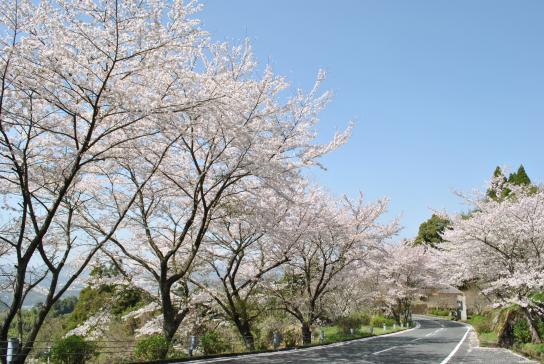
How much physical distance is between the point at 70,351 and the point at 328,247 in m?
15.4

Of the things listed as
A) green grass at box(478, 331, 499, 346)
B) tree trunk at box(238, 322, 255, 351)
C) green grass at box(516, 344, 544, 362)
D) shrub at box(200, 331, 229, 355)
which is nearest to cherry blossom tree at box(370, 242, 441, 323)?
green grass at box(478, 331, 499, 346)

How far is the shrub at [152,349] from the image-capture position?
11.7m

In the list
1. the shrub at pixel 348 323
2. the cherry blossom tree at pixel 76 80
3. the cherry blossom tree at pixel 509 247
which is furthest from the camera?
the shrub at pixel 348 323

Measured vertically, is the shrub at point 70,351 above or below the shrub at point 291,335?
above

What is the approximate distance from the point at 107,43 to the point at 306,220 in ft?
41.9

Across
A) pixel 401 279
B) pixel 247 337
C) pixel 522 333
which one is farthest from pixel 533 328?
pixel 401 279

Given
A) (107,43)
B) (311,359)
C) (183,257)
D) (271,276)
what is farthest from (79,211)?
(271,276)

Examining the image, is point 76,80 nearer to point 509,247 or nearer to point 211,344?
point 211,344

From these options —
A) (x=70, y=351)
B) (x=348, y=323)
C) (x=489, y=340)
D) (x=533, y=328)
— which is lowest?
(x=489, y=340)

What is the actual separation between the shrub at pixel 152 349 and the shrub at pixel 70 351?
1.32m

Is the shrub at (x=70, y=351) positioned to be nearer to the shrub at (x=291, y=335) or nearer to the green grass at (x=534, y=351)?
the green grass at (x=534, y=351)

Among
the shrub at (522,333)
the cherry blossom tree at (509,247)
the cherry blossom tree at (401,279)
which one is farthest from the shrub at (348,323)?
the shrub at (522,333)

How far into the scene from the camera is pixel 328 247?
23844 mm

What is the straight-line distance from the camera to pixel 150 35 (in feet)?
29.6
